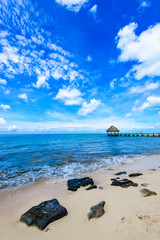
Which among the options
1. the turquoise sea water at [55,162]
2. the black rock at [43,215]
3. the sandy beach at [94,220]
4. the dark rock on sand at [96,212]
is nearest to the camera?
the sandy beach at [94,220]

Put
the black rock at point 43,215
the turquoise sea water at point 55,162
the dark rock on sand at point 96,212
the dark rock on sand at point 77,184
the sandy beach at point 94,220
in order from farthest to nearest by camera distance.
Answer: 1. the turquoise sea water at point 55,162
2. the dark rock on sand at point 77,184
3. the dark rock on sand at point 96,212
4. the black rock at point 43,215
5. the sandy beach at point 94,220

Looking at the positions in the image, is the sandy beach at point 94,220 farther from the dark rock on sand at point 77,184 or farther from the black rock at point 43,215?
the dark rock on sand at point 77,184

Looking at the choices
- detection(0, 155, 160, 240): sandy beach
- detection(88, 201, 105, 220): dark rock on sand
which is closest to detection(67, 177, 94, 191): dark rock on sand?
detection(0, 155, 160, 240): sandy beach

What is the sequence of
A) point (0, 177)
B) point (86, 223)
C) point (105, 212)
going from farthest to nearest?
point (0, 177)
point (105, 212)
point (86, 223)

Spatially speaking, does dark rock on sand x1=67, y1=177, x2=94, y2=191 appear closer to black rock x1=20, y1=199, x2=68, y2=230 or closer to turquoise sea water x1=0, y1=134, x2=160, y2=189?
turquoise sea water x1=0, y1=134, x2=160, y2=189

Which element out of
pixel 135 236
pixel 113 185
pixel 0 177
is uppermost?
pixel 135 236

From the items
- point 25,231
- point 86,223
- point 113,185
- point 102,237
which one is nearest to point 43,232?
point 25,231

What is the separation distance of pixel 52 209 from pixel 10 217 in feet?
5.66

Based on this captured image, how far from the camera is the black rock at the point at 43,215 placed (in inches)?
→ 137

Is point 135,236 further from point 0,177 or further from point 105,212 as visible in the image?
point 0,177

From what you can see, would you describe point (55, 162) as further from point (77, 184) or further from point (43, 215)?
point (43, 215)

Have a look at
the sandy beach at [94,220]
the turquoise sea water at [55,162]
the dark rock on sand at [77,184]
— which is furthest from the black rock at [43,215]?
the turquoise sea water at [55,162]

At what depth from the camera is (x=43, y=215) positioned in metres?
3.65

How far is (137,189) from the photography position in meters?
5.56
